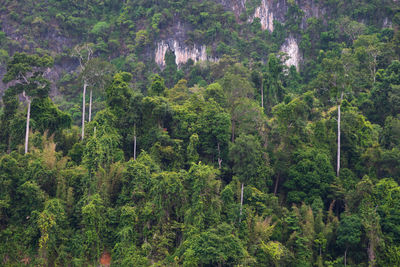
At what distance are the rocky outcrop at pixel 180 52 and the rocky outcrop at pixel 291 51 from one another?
267 inches

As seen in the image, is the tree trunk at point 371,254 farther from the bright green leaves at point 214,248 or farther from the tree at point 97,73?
the tree at point 97,73

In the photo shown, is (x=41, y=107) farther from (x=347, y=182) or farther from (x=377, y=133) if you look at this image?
(x=377, y=133)

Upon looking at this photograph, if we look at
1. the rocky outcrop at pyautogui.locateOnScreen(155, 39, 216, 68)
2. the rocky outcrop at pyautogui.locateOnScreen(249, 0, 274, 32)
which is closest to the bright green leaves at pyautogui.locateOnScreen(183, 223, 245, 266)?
the rocky outcrop at pyautogui.locateOnScreen(155, 39, 216, 68)

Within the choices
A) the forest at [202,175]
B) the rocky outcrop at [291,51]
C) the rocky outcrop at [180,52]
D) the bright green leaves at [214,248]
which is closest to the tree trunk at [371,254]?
the forest at [202,175]

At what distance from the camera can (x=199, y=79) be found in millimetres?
42250

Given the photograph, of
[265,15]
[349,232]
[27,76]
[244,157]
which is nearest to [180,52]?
[265,15]

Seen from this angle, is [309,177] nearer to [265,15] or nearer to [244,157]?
[244,157]

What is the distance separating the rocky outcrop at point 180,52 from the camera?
152 feet

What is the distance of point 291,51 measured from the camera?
1795 inches

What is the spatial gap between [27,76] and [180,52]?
23453 millimetres

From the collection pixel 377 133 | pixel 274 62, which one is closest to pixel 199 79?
pixel 274 62

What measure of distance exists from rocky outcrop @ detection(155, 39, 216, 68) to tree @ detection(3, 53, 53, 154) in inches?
890

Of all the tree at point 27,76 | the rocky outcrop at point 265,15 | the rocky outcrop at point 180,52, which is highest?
the rocky outcrop at point 265,15

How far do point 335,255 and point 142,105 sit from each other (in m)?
11.8
